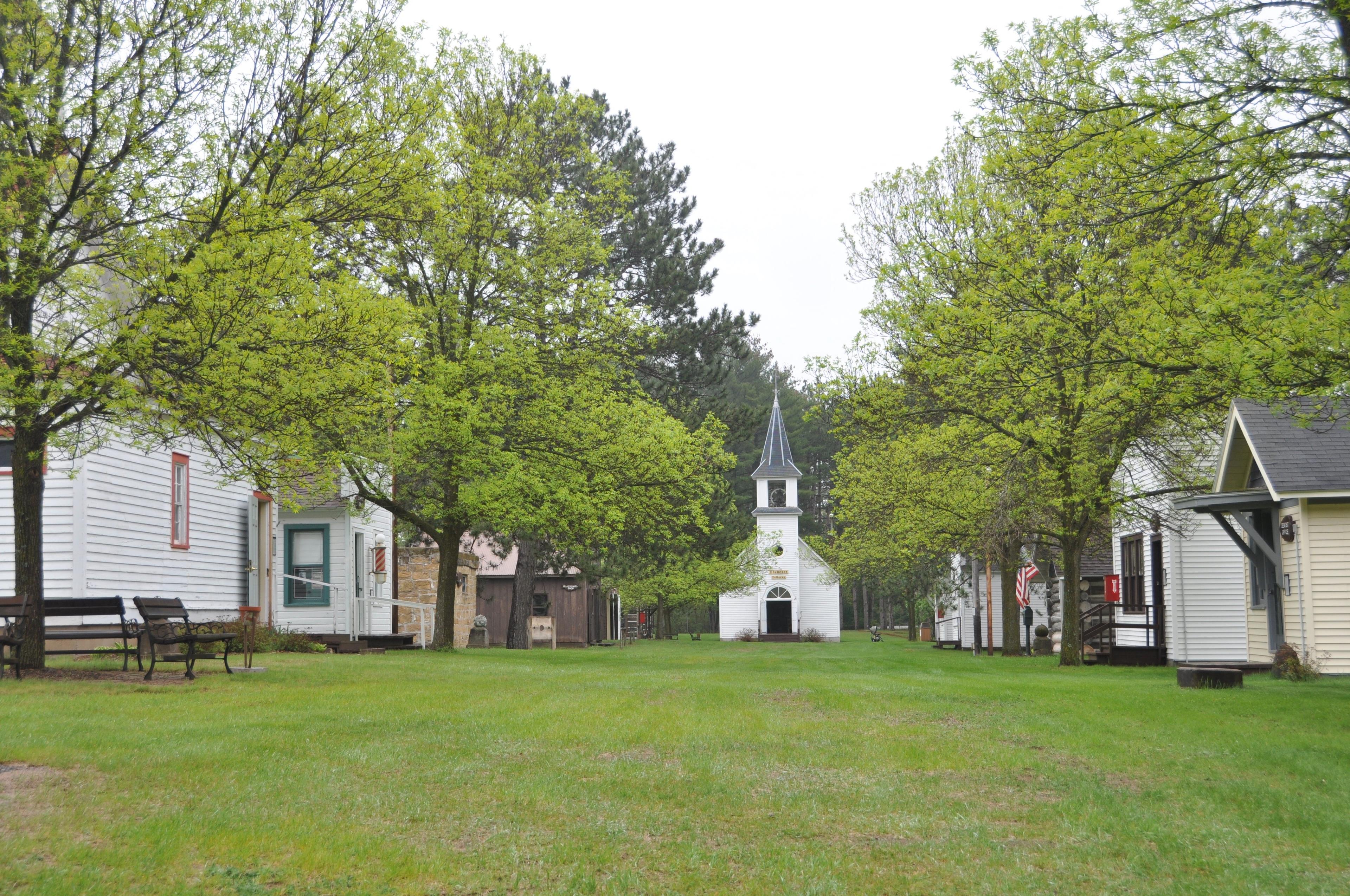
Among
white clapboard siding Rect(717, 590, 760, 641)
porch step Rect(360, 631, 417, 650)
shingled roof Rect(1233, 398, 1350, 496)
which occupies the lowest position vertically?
white clapboard siding Rect(717, 590, 760, 641)

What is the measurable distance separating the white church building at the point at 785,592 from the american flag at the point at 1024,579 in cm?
2491

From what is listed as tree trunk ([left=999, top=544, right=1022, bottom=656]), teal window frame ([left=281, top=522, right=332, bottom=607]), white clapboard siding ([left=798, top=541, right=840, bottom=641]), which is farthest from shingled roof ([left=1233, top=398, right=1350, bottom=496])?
white clapboard siding ([left=798, top=541, right=840, bottom=641])

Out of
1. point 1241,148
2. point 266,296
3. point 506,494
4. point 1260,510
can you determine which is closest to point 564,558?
point 506,494

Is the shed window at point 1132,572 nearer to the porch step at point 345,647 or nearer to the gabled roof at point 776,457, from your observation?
the porch step at point 345,647

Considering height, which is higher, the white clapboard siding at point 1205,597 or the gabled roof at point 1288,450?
the gabled roof at point 1288,450

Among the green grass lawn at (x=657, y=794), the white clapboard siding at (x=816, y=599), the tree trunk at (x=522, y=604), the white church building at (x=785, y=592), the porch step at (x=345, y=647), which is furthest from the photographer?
the white clapboard siding at (x=816, y=599)

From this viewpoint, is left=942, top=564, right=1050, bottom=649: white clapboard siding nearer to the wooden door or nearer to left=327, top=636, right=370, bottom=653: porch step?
the wooden door

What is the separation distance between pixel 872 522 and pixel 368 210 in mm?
17980

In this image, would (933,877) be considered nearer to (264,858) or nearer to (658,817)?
(658,817)

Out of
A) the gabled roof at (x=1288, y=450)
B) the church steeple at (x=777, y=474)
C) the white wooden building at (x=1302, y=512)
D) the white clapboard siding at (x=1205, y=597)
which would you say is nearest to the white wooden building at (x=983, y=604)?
the white clapboard siding at (x=1205, y=597)

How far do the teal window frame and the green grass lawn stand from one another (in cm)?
1372

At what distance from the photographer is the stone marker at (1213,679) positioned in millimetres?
16266

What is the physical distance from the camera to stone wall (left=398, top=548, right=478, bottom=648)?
115 ft

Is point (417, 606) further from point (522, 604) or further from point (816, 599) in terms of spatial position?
point (816, 599)
